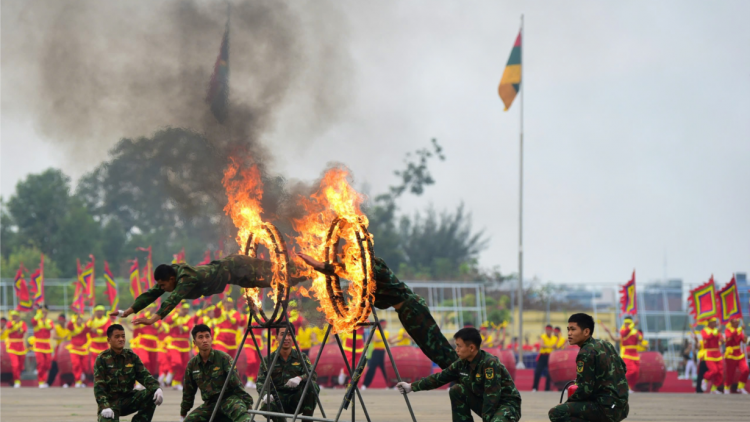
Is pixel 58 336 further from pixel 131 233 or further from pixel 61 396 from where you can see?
pixel 131 233

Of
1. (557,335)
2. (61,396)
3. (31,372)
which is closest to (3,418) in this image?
(61,396)

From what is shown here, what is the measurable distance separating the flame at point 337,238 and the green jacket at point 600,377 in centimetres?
211

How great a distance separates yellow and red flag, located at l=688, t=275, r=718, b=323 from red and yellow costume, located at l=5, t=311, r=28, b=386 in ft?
51.8

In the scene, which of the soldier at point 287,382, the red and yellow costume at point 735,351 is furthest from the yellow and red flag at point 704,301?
the soldier at point 287,382

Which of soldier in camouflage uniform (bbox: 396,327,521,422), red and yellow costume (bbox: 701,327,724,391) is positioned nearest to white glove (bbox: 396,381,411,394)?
soldier in camouflage uniform (bbox: 396,327,521,422)

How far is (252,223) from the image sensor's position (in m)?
9.56

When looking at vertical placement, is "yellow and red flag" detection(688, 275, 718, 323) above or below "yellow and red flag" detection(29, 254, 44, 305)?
below

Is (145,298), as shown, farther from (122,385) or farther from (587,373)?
(587,373)

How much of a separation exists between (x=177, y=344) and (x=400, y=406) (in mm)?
6698

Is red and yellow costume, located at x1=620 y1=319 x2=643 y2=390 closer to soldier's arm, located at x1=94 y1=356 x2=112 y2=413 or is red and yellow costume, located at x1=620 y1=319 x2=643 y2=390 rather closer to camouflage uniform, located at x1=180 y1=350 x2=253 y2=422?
camouflage uniform, located at x1=180 y1=350 x2=253 y2=422

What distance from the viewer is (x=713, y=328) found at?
796 inches

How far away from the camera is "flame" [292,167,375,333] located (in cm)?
866

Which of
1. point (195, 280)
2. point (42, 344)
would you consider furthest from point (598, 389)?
point (42, 344)

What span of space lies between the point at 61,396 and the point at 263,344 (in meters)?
4.21
